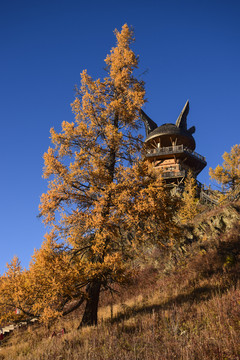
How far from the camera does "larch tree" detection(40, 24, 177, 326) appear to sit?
8.49 m

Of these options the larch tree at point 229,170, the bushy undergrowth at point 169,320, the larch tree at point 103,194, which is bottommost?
the bushy undergrowth at point 169,320

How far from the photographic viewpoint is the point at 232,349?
4.22 meters

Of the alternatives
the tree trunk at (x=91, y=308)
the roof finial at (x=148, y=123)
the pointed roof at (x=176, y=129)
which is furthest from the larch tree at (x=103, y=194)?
the roof finial at (x=148, y=123)

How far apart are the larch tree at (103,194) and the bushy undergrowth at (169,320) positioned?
165 cm

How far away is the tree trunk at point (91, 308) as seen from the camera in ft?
28.7

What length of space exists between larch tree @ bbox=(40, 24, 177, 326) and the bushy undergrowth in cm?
165

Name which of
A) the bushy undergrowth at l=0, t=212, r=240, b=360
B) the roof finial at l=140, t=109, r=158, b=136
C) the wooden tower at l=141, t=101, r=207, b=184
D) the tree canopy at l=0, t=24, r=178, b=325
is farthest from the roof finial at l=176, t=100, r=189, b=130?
the tree canopy at l=0, t=24, r=178, b=325

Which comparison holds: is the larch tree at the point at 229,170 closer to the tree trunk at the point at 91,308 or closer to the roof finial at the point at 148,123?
the roof finial at the point at 148,123

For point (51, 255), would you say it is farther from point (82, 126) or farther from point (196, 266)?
point (196, 266)

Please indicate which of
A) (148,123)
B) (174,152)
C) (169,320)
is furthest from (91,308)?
(148,123)

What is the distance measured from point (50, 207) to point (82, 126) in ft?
11.4

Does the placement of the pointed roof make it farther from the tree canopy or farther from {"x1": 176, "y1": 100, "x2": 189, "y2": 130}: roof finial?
the tree canopy

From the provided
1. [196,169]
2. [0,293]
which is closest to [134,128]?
[0,293]

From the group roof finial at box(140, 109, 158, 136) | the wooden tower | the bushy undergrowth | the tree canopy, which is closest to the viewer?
the bushy undergrowth
